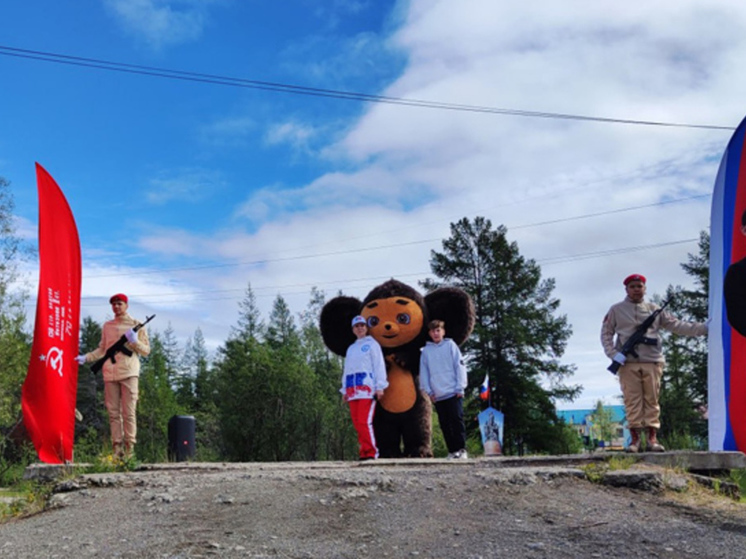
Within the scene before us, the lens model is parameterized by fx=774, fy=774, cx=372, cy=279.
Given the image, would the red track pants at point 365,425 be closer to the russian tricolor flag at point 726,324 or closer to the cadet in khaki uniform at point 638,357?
the cadet in khaki uniform at point 638,357

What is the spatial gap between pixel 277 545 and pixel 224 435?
20.6 m

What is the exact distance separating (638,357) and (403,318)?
2968 millimetres

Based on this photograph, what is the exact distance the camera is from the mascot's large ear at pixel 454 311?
9945 millimetres

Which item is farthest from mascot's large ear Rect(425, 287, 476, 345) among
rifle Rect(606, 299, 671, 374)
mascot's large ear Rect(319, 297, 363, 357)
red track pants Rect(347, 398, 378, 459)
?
rifle Rect(606, 299, 671, 374)

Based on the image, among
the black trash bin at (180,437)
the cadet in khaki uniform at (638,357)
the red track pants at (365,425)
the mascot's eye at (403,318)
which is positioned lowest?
the black trash bin at (180,437)

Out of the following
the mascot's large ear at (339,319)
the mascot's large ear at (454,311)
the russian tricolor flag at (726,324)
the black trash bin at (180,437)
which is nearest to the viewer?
the russian tricolor flag at (726,324)

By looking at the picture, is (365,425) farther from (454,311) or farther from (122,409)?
(122,409)

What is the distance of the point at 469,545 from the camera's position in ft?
14.0

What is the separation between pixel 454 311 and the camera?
392 inches

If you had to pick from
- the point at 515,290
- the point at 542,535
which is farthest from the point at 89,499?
the point at 515,290

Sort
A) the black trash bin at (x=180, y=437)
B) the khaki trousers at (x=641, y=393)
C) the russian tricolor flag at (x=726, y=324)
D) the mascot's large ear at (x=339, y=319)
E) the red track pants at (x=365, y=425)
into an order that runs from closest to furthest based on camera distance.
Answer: the khaki trousers at (x=641, y=393), the russian tricolor flag at (x=726, y=324), the red track pants at (x=365, y=425), the mascot's large ear at (x=339, y=319), the black trash bin at (x=180, y=437)

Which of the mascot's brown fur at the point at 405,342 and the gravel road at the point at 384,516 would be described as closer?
the gravel road at the point at 384,516

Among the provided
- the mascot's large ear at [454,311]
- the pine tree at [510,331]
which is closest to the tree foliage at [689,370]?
the pine tree at [510,331]

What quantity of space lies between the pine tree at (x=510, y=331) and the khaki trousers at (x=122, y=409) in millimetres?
20653
